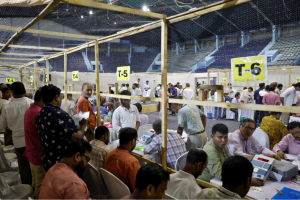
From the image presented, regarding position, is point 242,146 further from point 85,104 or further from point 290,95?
point 290,95

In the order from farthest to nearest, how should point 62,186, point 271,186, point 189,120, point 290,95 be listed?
point 290,95 < point 189,120 < point 271,186 < point 62,186

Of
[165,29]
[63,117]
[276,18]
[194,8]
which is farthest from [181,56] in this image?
[63,117]

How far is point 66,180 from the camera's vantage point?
138 cm

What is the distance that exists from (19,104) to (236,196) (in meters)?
2.88

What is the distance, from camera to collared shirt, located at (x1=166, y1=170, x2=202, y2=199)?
154 cm

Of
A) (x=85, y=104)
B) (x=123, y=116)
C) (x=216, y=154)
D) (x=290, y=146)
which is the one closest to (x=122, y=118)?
(x=123, y=116)

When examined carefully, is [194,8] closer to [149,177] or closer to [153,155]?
[149,177]

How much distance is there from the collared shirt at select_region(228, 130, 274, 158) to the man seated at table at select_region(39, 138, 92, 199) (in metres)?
1.87

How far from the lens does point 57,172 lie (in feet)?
4.67

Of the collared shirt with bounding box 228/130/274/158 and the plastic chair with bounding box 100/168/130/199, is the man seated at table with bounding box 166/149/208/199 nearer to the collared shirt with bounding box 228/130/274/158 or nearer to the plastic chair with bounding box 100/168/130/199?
the plastic chair with bounding box 100/168/130/199

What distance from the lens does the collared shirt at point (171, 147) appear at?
7.55 feet

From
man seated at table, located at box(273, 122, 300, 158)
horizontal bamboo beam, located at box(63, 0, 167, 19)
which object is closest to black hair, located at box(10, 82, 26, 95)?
horizontal bamboo beam, located at box(63, 0, 167, 19)

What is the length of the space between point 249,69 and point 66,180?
1573 mm

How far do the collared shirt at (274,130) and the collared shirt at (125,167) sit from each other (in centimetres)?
257
